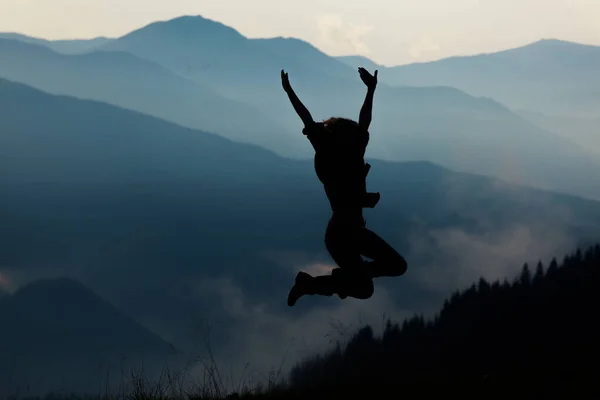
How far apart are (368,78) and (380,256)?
6.19 feet

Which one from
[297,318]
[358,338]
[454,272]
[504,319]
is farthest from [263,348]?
[358,338]

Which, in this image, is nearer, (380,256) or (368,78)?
(380,256)

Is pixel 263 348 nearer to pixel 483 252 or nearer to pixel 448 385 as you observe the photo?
pixel 483 252

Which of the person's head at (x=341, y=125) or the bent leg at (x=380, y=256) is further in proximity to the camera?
the person's head at (x=341, y=125)

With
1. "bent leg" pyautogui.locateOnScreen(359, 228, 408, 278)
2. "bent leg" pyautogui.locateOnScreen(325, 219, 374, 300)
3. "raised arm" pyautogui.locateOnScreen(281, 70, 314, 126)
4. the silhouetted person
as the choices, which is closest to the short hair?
the silhouetted person

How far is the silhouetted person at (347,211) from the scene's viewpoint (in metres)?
7.04

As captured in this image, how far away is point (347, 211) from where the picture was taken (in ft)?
23.3

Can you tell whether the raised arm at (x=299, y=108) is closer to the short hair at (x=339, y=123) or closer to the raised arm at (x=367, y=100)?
the short hair at (x=339, y=123)

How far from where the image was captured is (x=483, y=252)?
184500 mm

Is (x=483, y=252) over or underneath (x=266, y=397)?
over

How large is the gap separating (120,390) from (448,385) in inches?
181

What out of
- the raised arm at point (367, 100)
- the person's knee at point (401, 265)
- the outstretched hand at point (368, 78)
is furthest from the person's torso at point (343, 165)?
the person's knee at point (401, 265)

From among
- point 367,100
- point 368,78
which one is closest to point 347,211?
point 367,100

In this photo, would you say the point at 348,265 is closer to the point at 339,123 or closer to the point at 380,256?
the point at 380,256
